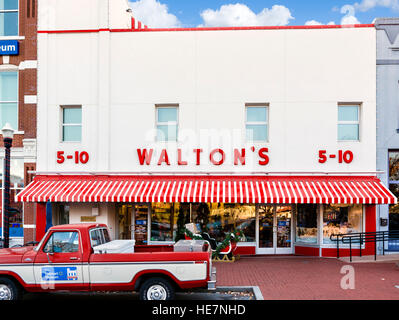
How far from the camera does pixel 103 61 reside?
14.4m

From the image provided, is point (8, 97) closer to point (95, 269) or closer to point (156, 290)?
point (95, 269)

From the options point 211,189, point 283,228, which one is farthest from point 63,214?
point 283,228

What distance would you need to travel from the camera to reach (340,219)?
14.1 meters

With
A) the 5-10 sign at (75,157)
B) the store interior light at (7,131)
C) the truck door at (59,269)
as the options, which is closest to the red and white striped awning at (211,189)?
the 5-10 sign at (75,157)

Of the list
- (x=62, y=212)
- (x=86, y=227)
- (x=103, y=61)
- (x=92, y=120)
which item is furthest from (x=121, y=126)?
(x=86, y=227)

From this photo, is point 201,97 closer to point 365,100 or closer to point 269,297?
point 365,100

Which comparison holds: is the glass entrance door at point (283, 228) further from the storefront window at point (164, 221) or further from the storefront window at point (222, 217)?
the storefront window at point (164, 221)

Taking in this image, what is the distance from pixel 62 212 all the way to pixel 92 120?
4.02 meters

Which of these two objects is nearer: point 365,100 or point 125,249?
point 125,249

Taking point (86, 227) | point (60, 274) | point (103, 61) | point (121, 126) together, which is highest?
point (103, 61)

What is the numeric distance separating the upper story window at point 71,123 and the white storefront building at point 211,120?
5 cm

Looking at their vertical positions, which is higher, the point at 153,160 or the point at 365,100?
the point at 365,100

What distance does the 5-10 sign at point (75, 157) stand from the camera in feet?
46.8

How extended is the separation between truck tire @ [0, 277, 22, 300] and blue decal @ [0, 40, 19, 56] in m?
10.3
